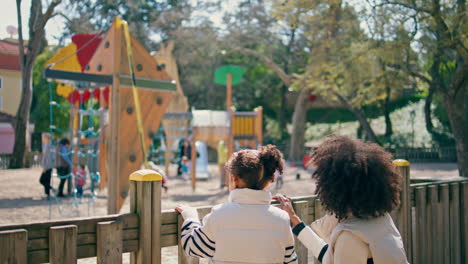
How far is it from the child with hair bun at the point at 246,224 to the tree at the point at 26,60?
20.0m

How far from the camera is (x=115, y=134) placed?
6.77 metres

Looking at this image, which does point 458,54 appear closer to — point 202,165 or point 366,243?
point 366,243

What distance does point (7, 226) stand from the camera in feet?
6.07

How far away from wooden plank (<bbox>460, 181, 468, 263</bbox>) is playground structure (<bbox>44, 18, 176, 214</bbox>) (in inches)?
171

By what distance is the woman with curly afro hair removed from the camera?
5.55 feet

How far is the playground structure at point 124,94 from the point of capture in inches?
265

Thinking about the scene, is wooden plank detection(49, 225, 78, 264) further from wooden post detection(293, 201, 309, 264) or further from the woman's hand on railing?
wooden post detection(293, 201, 309, 264)

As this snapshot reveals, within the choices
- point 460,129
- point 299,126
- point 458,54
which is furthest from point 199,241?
point 299,126

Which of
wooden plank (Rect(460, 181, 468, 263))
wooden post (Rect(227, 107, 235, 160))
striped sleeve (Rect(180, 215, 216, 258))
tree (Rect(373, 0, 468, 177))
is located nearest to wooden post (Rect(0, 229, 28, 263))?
striped sleeve (Rect(180, 215, 216, 258))

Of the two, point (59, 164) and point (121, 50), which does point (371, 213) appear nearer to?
point (121, 50)

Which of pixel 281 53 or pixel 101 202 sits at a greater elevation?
pixel 281 53

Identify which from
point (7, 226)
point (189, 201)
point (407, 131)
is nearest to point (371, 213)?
point (7, 226)

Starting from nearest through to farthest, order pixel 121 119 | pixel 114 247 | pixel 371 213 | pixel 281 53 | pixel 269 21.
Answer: pixel 371 213 → pixel 114 247 → pixel 121 119 → pixel 269 21 → pixel 281 53

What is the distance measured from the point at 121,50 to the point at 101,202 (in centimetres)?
454
